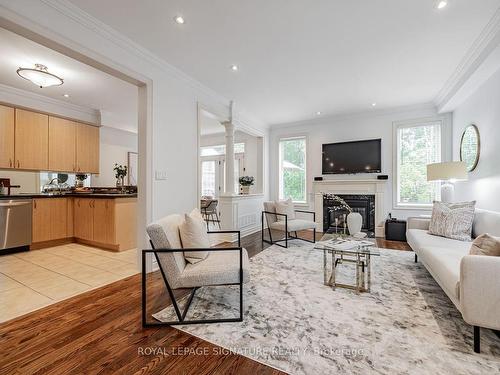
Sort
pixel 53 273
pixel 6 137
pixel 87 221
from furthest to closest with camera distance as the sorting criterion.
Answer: pixel 87 221 < pixel 6 137 < pixel 53 273

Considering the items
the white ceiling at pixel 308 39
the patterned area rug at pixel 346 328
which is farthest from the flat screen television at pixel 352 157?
the patterned area rug at pixel 346 328

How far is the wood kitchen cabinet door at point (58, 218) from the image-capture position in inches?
162

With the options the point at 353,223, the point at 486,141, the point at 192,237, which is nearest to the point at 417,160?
the point at 486,141

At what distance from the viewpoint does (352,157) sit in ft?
17.5

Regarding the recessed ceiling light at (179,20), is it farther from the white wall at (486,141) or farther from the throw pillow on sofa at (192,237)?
the white wall at (486,141)

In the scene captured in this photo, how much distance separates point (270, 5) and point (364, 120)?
3.94 meters

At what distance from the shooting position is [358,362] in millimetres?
1415

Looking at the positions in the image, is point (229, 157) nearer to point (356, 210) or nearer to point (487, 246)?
point (356, 210)

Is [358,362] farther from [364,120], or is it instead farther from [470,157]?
[364,120]

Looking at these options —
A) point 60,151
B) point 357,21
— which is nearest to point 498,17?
point 357,21

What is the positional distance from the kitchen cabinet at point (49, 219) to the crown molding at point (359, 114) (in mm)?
4927

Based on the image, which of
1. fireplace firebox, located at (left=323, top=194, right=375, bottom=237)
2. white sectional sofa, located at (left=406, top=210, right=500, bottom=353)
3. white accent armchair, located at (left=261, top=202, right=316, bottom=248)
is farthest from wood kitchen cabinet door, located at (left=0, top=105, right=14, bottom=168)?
white sectional sofa, located at (left=406, top=210, right=500, bottom=353)

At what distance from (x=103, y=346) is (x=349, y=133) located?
5.60 meters

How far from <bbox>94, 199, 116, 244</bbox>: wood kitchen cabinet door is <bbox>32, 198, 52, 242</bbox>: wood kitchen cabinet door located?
878 millimetres
